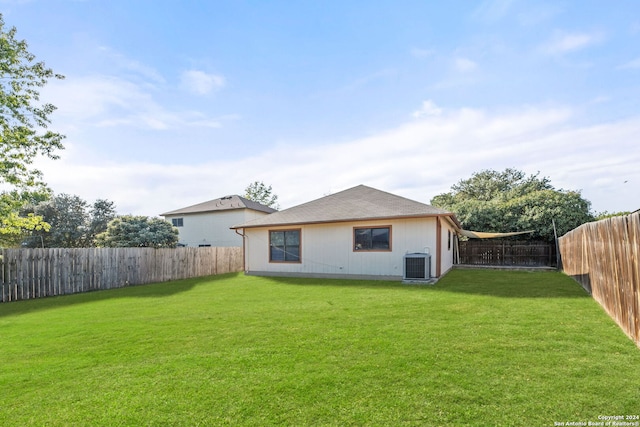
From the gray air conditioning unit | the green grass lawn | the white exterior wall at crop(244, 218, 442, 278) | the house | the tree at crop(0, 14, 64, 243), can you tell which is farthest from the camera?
the white exterior wall at crop(244, 218, 442, 278)

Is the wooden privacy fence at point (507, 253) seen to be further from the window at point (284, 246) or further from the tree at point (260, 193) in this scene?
the tree at point (260, 193)

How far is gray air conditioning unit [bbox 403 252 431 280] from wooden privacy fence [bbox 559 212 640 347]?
398 cm

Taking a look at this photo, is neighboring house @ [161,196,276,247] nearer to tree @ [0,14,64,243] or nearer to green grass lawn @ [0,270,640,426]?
tree @ [0,14,64,243]

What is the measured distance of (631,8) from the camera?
6355mm

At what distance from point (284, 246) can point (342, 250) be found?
2.73m

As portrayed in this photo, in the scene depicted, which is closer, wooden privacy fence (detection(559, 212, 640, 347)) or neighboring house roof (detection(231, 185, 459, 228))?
wooden privacy fence (detection(559, 212, 640, 347))

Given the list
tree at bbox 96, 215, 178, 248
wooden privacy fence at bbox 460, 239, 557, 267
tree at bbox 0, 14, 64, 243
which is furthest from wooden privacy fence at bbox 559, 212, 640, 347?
tree at bbox 96, 215, 178, 248

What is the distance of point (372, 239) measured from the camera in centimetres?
1130

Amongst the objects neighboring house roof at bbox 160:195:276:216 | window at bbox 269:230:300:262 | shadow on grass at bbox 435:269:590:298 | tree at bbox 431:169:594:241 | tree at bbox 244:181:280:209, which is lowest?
shadow on grass at bbox 435:269:590:298

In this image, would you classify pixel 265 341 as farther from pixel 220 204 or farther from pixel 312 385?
pixel 220 204

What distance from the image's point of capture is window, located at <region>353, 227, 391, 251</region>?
11078 millimetres

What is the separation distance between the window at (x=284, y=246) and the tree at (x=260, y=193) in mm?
28071

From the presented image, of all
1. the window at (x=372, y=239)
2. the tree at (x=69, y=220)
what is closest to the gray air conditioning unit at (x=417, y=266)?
the window at (x=372, y=239)

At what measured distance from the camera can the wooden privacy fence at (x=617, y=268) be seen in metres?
3.72
